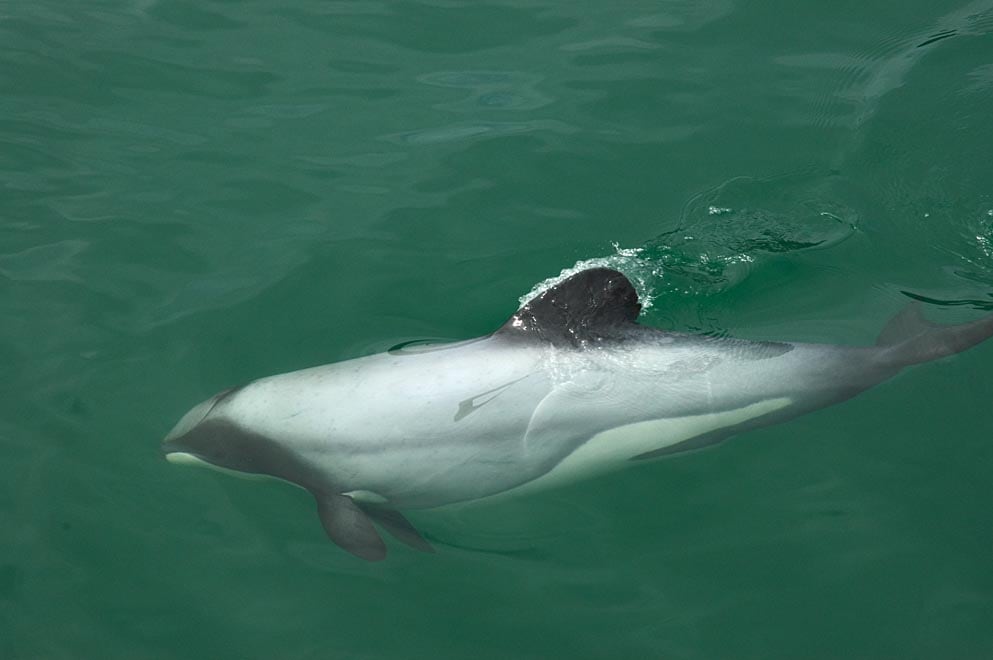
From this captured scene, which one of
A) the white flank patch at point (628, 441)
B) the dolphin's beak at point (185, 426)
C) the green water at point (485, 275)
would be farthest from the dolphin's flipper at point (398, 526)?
the dolphin's beak at point (185, 426)

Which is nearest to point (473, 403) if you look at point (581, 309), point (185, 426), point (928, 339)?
point (581, 309)

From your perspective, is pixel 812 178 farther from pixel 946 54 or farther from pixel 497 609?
pixel 497 609

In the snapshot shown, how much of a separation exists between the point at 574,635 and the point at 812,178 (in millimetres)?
4691


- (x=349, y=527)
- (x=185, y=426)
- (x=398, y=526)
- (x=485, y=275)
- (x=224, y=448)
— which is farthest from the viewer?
(x=485, y=275)

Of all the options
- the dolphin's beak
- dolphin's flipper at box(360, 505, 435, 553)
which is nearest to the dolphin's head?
the dolphin's beak

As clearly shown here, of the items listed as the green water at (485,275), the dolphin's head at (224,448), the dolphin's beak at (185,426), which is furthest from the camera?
the dolphin's beak at (185,426)

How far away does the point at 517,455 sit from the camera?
256 inches

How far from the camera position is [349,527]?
6.42 m

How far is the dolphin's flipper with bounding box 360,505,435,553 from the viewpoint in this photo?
21.2ft

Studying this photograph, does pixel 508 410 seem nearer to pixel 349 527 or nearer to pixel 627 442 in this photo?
pixel 627 442

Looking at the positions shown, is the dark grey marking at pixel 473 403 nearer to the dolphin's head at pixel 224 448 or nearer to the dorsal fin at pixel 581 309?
the dorsal fin at pixel 581 309

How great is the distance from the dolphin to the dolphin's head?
11 millimetres

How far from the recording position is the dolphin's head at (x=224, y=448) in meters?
6.68

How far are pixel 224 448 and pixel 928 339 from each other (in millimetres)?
5035
